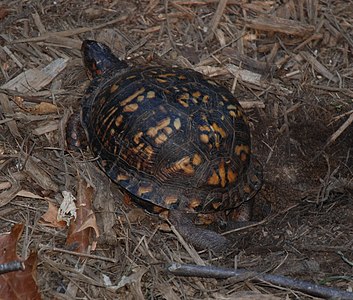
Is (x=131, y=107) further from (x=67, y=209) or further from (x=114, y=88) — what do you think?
(x=67, y=209)

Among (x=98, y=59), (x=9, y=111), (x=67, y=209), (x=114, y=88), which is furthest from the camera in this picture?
(x=98, y=59)

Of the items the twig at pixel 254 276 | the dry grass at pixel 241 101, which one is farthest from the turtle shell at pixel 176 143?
the twig at pixel 254 276

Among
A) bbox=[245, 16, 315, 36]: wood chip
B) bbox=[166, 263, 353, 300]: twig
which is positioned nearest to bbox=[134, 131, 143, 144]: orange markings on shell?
bbox=[166, 263, 353, 300]: twig

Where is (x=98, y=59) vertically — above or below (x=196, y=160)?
above

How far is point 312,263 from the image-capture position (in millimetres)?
Result: 3580

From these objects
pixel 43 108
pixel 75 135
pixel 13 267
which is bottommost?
pixel 75 135

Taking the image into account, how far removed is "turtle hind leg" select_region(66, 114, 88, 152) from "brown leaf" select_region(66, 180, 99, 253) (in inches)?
24.0

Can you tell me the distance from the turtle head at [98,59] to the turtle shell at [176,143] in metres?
0.49

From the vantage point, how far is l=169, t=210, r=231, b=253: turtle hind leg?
3.85m

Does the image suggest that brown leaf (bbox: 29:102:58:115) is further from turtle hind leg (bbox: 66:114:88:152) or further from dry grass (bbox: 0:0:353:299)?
turtle hind leg (bbox: 66:114:88:152)

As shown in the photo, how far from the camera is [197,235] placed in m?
3.91

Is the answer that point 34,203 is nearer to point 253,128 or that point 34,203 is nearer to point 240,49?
point 253,128

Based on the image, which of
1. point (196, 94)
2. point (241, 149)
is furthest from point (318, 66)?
point (196, 94)

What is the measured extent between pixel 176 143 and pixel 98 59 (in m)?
1.13
